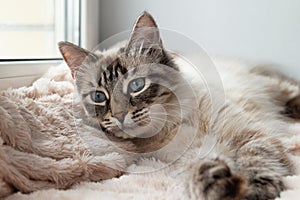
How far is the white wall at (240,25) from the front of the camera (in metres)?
1.76

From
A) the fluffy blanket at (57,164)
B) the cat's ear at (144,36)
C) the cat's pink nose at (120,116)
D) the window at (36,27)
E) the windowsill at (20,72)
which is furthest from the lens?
the window at (36,27)

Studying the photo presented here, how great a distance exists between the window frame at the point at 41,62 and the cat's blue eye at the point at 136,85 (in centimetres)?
55

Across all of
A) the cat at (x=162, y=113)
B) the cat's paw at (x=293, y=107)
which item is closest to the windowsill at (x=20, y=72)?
the cat at (x=162, y=113)

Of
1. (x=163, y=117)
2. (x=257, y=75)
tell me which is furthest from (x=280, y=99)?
(x=163, y=117)

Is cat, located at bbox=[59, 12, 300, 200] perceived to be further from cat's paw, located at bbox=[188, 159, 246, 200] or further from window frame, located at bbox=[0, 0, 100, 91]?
window frame, located at bbox=[0, 0, 100, 91]

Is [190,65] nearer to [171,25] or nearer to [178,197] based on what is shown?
[171,25]

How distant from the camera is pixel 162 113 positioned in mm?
1193

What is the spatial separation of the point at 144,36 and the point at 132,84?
185 millimetres

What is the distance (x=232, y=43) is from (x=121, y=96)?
36.6 inches

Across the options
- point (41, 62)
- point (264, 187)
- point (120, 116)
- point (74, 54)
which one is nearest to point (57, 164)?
point (120, 116)

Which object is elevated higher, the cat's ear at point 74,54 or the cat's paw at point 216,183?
the cat's ear at point 74,54

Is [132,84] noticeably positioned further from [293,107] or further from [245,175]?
[293,107]

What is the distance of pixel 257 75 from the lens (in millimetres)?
1794

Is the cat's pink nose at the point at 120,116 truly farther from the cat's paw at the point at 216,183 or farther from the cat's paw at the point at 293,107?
the cat's paw at the point at 293,107
